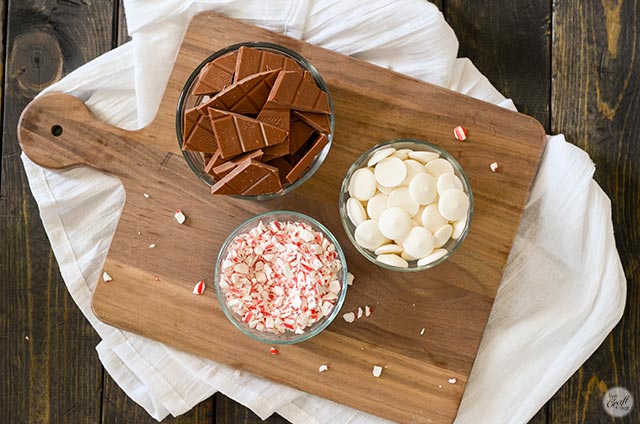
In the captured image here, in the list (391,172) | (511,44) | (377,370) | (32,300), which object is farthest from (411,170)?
(32,300)

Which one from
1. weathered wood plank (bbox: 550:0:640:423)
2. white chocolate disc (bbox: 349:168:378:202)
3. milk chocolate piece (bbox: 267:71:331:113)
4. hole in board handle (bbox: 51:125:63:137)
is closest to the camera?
milk chocolate piece (bbox: 267:71:331:113)

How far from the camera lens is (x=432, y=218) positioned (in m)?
1.40

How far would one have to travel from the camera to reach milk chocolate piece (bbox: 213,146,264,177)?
1329mm

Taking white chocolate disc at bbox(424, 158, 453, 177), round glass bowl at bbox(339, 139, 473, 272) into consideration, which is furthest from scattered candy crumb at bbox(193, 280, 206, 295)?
white chocolate disc at bbox(424, 158, 453, 177)

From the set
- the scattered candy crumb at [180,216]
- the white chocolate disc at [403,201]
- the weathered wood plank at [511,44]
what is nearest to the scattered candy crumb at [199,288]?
the scattered candy crumb at [180,216]

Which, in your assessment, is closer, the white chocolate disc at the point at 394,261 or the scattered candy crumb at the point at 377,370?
the white chocolate disc at the point at 394,261

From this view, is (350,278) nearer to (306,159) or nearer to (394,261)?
(394,261)

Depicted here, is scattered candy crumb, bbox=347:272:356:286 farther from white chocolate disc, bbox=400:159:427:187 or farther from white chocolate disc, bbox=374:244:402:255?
white chocolate disc, bbox=400:159:427:187

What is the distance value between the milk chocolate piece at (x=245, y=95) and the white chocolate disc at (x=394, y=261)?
412 mm

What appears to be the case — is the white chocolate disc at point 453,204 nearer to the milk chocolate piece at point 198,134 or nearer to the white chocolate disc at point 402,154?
the white chocolate disc at point 402,154

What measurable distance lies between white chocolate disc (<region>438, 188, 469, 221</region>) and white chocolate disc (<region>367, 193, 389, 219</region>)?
0.38 feet

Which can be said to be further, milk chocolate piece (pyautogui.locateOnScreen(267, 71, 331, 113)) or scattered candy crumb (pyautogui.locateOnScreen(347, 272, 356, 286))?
scattered candy crumb (pyautogui.locateOnScreen(347, 272, 356, 286))

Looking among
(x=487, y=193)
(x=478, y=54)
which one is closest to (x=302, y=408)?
(x=487, y=193)

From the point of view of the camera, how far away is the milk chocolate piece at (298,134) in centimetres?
138
